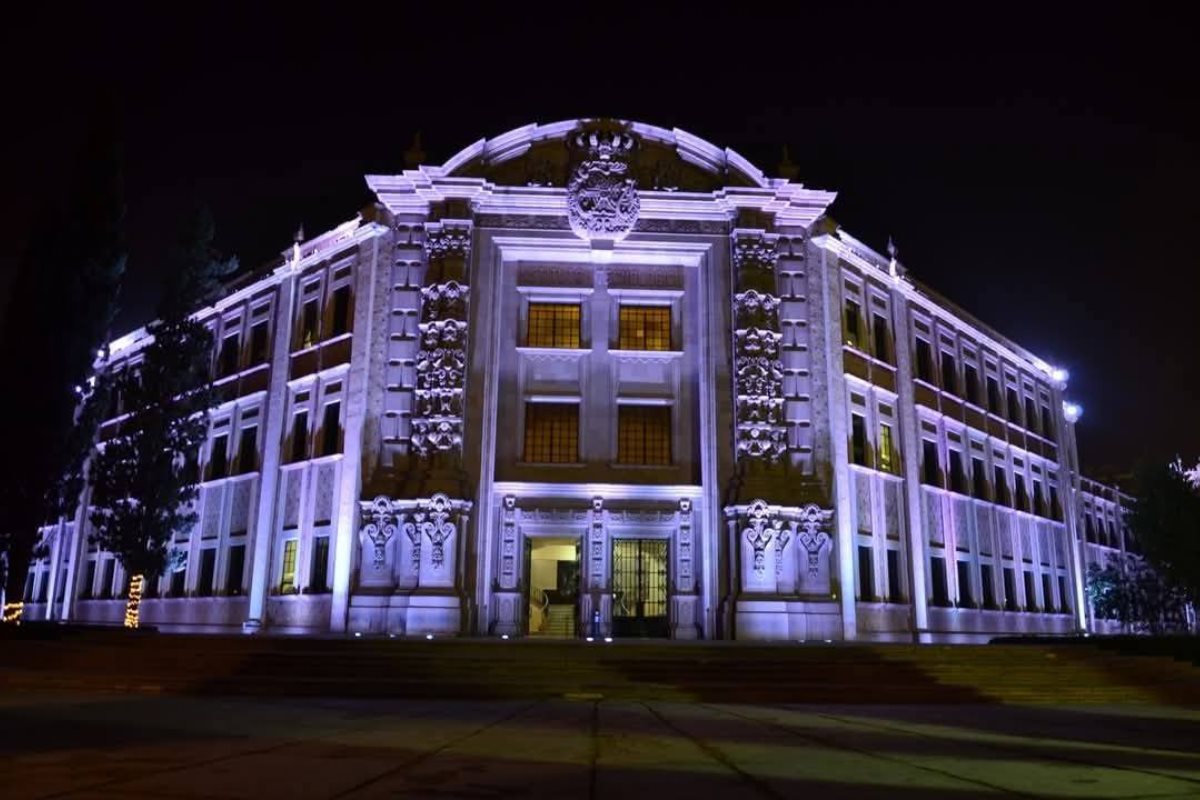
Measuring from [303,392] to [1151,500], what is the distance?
117 ft

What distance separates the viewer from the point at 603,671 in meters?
17.1

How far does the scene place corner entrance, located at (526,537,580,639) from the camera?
27594mm

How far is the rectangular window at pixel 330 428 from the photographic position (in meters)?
30.4

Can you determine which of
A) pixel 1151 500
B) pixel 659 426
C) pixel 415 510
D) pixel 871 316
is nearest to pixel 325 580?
pixel 415 510

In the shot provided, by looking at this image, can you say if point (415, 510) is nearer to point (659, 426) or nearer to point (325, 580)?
point (325, 580)

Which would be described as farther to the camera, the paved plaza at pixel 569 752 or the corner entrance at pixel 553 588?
the corner entrance at pixel 553 588

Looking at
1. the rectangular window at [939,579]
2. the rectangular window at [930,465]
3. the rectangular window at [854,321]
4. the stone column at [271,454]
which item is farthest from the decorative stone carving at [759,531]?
the stone column at [271,454]

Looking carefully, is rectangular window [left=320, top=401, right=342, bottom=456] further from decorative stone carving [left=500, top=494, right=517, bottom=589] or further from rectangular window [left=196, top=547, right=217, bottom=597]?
decorative stone carving [left=500, top=494, right=517, bottom=589]

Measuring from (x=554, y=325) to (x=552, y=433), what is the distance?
369 centimetres

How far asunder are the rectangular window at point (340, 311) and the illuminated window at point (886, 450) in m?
19.7

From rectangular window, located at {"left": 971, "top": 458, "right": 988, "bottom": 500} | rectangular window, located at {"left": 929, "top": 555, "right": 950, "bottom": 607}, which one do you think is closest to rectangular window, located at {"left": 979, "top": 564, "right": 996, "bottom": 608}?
rectangular window, located at {"left": 971, "top": 458, "right": 988, "bottom": 500}

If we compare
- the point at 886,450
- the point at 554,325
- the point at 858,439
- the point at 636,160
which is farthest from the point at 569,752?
the point at 886,450

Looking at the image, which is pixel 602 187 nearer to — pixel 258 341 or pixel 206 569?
pixel 258 341

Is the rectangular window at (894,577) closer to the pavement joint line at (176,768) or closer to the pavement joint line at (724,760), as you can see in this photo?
the pavement joint line at (724,760)
